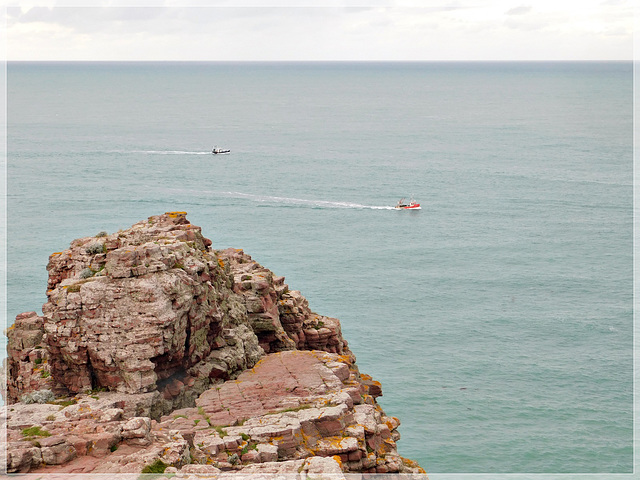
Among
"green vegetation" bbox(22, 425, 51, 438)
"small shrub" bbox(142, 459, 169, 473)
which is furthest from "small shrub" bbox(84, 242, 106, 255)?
"small shrub" bbox(142, 459, 169, 473)

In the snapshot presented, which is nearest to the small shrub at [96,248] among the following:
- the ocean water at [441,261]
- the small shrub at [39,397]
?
the small shrub at [39,397]

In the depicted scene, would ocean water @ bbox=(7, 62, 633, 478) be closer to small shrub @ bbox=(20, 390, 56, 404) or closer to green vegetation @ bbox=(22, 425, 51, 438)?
small shrub @ bbox=(20, 390, 56, 404)

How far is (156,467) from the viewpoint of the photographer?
87.9 feet

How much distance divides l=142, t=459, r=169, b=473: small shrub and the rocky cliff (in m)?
0.05

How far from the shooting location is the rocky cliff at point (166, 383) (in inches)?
1123

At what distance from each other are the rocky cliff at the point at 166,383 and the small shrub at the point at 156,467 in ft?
0.17

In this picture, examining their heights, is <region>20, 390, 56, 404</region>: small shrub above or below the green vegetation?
below

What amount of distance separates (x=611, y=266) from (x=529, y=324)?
2754cm

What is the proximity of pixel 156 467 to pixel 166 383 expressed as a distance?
9.47m

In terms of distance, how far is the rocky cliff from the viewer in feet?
93.6

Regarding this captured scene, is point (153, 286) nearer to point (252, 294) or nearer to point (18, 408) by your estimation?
point (18, 408)

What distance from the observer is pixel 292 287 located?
321 feet

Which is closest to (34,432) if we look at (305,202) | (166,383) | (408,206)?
(166,383)

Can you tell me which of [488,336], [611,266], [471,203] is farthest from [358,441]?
[471,203]
